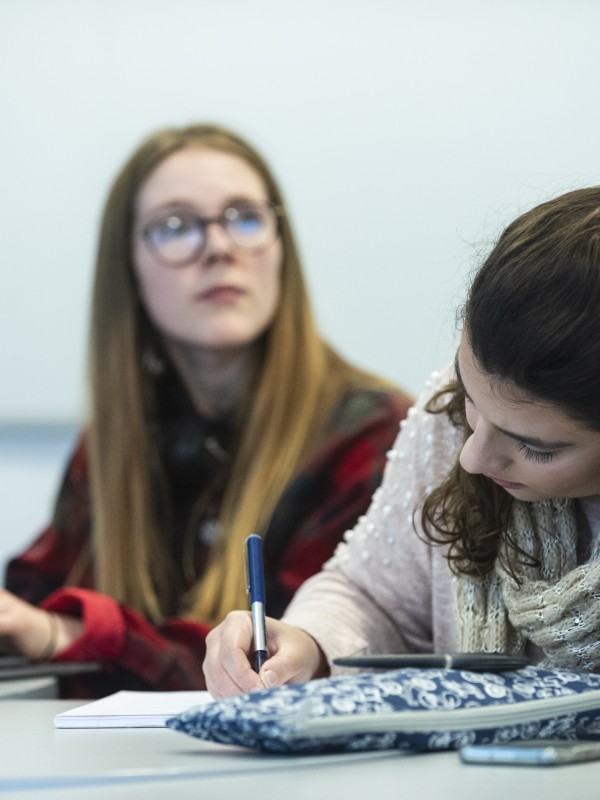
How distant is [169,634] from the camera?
147cm

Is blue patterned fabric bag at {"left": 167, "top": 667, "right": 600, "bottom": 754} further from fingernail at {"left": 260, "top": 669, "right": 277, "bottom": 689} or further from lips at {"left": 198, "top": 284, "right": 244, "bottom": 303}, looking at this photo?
lips at {"left": 198, "top": 284, "right": 244, "bottom": 303}

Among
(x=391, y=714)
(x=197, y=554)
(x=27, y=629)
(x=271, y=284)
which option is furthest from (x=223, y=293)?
(x=391, y=714)

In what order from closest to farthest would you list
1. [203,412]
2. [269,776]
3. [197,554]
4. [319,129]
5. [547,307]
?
1. [269,776]
2. [547,307]
3. [197,554]
4. [203,412]
5. [319,129]

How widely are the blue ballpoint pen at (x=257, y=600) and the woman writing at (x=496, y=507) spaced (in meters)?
0.01

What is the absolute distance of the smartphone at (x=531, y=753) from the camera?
64 centimetres

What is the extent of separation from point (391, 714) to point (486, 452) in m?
0.26

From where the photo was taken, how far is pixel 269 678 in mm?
893

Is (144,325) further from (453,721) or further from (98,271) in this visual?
(453,721)

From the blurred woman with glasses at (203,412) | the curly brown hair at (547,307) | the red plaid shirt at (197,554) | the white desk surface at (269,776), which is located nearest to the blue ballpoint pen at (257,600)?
the white desk surface at (269,776)

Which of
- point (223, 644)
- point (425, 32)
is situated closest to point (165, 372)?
point (425, 32)

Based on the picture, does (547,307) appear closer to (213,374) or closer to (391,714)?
(391,714)

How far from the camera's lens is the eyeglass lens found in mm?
1803

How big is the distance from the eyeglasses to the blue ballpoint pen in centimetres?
88

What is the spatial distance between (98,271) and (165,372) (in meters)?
0.20
